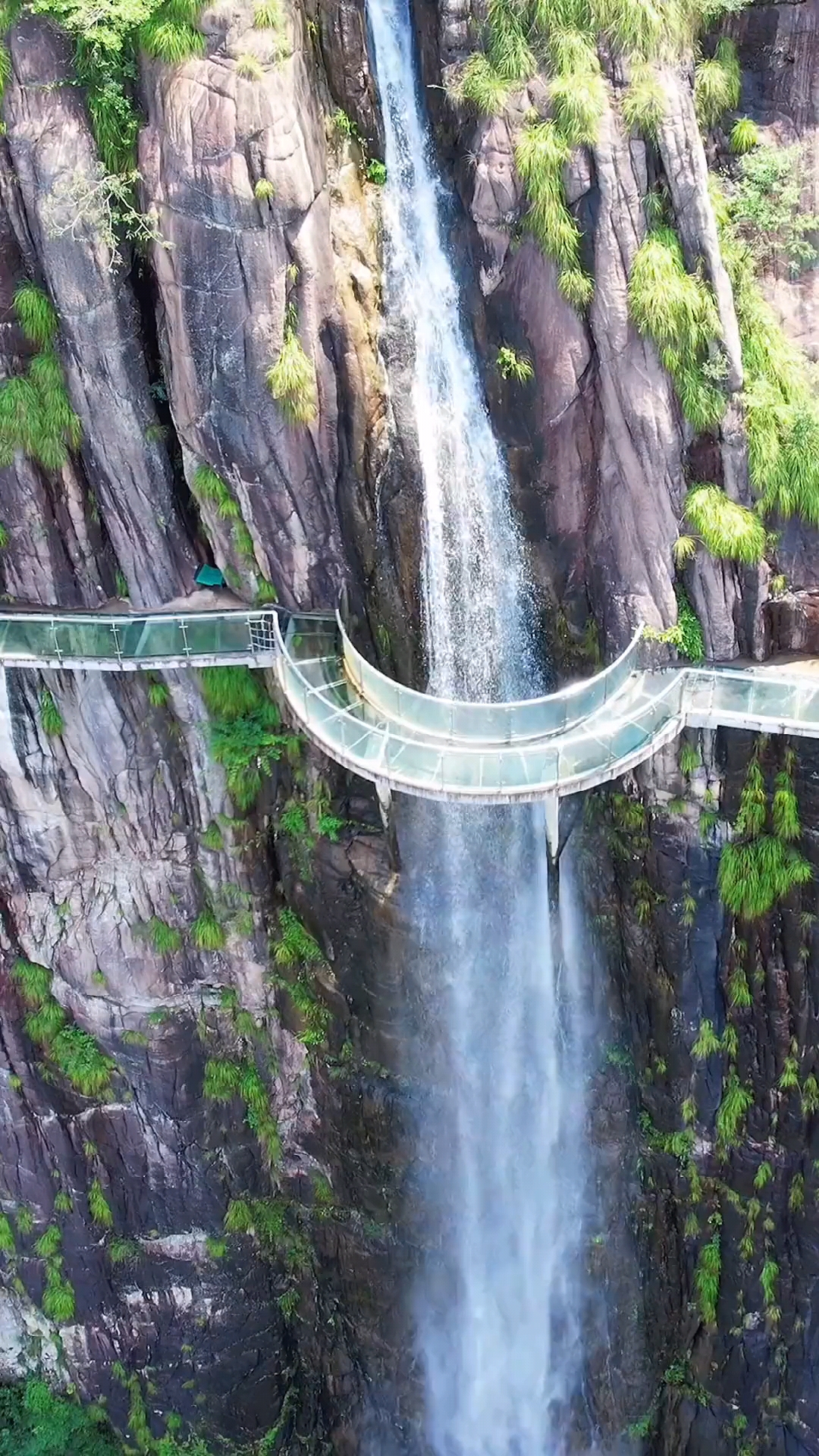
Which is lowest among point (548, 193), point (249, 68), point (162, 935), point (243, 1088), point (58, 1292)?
point (58, 1292)

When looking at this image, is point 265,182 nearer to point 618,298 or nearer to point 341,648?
point 618,298

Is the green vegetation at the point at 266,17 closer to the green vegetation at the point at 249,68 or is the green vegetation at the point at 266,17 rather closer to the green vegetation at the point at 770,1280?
the green vegetation at the point at 249,68

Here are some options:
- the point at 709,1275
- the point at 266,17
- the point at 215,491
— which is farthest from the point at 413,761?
the point at 709,1275

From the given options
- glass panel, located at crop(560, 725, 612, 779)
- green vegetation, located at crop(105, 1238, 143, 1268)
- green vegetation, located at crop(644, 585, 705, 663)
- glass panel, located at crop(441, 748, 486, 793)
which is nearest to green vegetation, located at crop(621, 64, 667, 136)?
green vegetation, located at crop(644, 585, 705, 663)

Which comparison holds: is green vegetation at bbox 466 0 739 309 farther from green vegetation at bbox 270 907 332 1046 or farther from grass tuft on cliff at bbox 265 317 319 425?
green vegetation at bbox 270 907 332 1046

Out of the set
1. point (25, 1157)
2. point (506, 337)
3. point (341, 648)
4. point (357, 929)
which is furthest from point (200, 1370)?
point (506, 337)

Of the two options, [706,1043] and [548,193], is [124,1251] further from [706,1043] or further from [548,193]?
[548,193]

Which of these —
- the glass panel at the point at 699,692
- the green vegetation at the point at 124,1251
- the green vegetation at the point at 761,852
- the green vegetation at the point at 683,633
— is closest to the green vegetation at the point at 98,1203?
the green vegetation at the point at 124,1251
